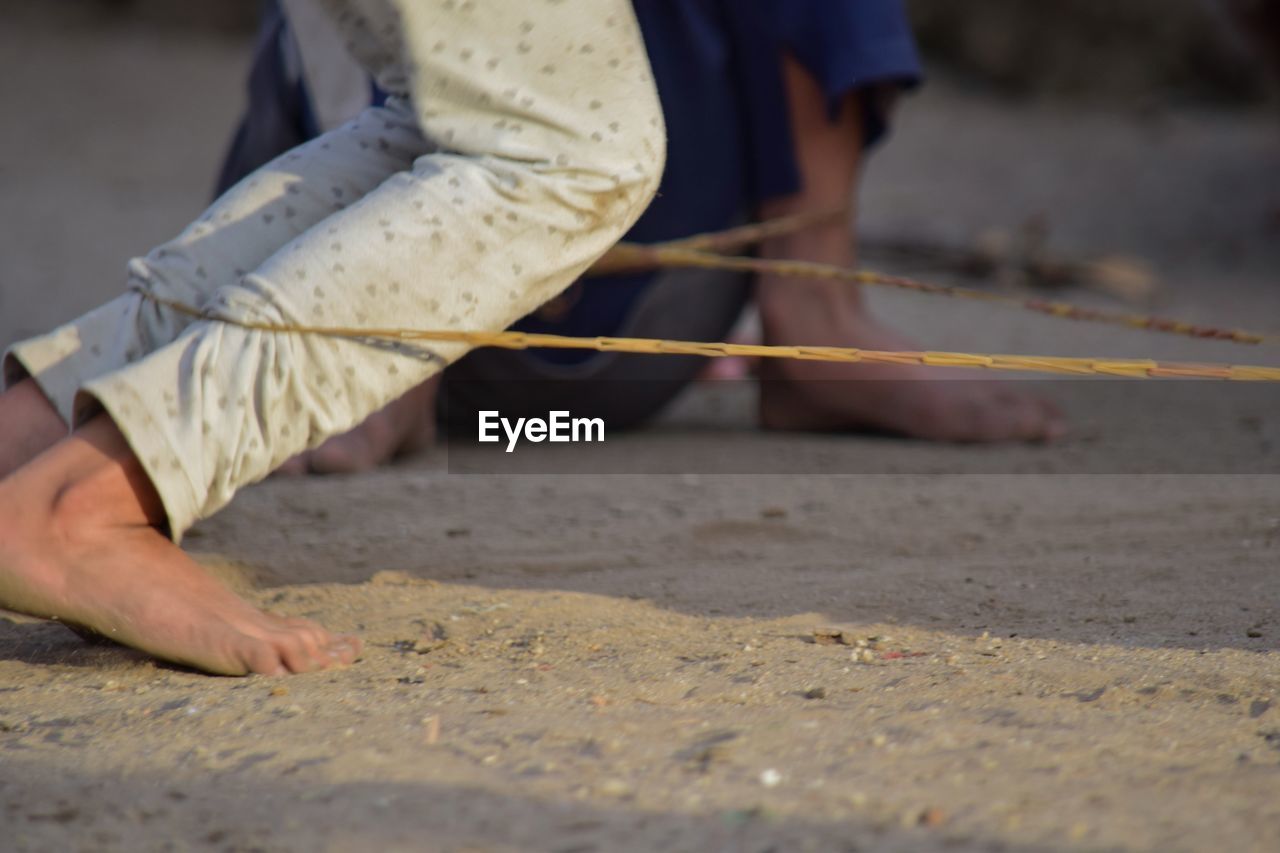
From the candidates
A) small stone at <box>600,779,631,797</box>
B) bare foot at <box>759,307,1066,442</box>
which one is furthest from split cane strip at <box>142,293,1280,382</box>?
bare foot at <box>759,307,1066,442</box>

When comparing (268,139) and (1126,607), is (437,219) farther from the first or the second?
(268,139)

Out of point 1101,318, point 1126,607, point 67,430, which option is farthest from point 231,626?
point 1101,318

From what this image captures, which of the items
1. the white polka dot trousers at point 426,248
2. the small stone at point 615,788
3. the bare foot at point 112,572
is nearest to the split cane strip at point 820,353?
the white polka dot trousers at point 426,248

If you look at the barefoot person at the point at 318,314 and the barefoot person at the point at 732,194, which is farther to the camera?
the barefoot person at the point at 732,194

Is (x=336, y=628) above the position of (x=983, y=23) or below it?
below

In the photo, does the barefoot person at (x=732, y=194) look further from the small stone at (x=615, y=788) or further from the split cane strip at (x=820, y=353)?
the small stone at (x=615, y=788)

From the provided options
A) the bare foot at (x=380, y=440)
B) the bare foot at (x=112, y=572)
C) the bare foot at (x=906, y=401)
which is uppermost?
the bare foot at (x=112, y=572)

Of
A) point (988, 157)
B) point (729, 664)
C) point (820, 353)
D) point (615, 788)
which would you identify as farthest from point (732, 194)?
point (988, 157)

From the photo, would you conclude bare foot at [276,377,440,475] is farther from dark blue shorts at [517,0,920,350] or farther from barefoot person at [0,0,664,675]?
barefoot person at [0,0,664,675]

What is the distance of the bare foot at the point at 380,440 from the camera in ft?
6.88

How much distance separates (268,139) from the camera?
240cm

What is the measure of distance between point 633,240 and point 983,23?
5.13 metres

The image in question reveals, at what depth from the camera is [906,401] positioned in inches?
94.7

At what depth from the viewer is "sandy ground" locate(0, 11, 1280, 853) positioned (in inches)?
35.0
